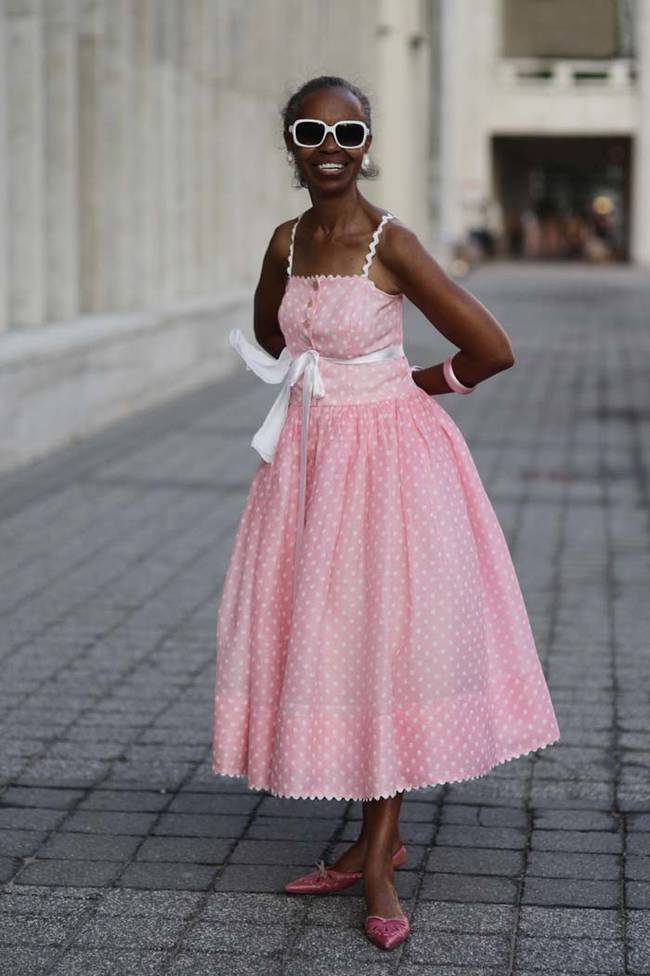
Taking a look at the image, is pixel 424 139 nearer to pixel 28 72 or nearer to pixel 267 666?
pixel 28 72

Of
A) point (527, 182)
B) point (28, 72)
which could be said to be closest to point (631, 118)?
point (527, 182)

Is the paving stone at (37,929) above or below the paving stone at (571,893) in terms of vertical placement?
above

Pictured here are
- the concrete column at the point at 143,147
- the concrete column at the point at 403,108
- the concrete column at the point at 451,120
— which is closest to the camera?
the concrete column at the point at 143,147

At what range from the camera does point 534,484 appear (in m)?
11.5

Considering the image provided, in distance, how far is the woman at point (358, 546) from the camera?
13.9 feet

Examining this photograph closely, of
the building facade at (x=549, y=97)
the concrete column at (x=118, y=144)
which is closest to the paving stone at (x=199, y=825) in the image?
the concrete column at (x=118, y=144)

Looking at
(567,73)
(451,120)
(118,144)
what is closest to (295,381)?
(118,144)

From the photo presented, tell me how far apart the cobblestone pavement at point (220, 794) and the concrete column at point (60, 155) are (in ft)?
12.0

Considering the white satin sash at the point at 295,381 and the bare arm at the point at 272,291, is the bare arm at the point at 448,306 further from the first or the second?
the bare arm at the point at 272,291

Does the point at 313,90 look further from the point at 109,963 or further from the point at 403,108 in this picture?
the point at 403,108

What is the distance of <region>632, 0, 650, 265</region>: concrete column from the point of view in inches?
2159

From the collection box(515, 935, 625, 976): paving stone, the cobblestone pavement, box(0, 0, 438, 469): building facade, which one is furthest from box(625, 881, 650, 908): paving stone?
box(0, 0, 438, 469): building facade

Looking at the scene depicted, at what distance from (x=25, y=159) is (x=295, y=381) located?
31.0 ft

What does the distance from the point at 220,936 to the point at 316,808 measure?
3.24ft
